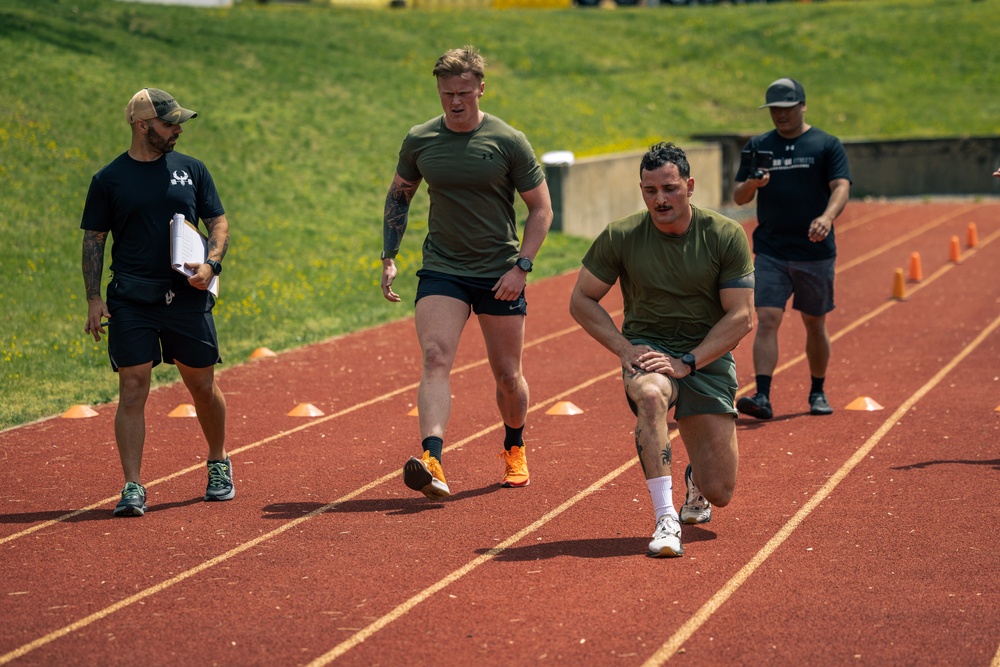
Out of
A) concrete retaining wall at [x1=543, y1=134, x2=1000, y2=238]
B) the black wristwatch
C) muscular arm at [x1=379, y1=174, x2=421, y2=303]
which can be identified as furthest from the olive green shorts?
concrete retaining wall at [x1=543, y1=134, x2=1000, y2=238]

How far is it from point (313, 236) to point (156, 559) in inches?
522

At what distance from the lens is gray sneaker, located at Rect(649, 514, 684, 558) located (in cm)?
601

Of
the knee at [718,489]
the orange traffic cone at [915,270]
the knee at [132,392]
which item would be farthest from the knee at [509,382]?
the orange traffic cone at [915,270]

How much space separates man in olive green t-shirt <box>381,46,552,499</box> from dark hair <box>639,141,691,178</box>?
1.11 metres

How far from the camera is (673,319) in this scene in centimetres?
636

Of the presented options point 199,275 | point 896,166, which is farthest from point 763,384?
point 896,166

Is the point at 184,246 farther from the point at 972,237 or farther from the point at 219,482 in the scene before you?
the point at 972,237

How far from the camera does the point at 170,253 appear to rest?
6.98 meters

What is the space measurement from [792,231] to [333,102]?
1822cm

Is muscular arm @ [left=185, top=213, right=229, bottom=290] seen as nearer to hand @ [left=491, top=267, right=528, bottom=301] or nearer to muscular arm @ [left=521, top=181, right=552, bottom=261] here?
hand @ [left=491, top=267, right=528, bottom=301]

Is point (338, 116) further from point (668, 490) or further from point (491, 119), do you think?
point (668, 490)

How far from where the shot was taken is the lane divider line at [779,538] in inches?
197

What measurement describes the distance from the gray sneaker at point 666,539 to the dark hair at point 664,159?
1.51m

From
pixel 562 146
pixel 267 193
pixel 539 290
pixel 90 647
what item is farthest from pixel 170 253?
pixel 562 146
